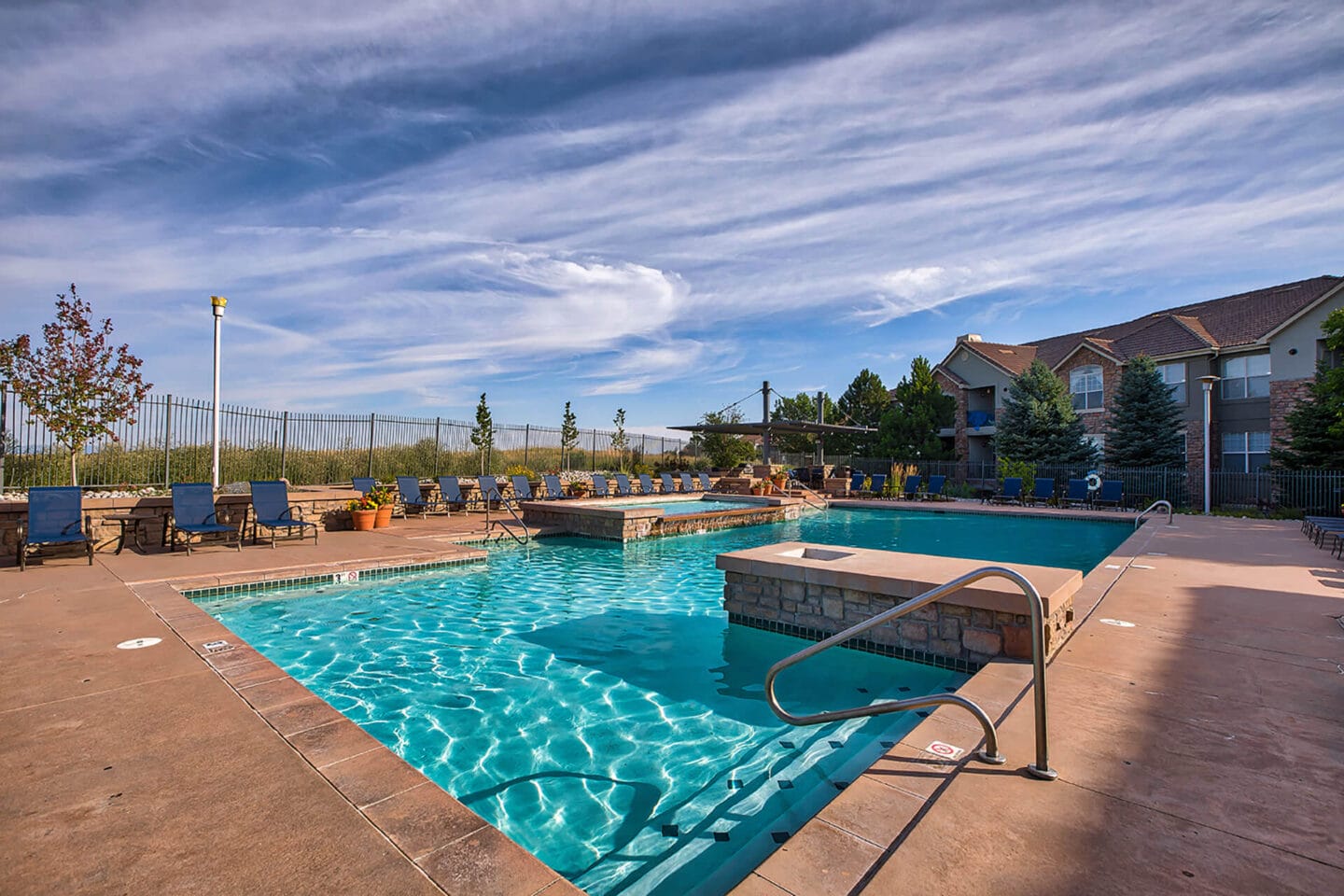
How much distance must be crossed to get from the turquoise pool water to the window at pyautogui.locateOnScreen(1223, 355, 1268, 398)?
23393 millimetres

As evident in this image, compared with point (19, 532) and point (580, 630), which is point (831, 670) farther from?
point (19, 532)

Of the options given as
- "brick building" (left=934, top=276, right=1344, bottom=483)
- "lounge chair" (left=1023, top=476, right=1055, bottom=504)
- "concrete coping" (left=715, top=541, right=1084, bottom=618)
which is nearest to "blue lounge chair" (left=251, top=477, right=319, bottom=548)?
"concrete coping" (left=715, top=541, right=1084, bottom=618)

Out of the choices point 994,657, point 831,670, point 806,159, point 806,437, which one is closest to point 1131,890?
point 994,657

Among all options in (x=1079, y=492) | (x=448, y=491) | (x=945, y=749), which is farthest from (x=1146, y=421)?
(x=945, y=749)

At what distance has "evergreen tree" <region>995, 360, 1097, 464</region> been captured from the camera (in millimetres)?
22562

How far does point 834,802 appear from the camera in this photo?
231 centimetres

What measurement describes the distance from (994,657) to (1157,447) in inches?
852

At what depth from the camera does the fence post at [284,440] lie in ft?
43.5

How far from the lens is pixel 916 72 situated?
Answer: 8500mm

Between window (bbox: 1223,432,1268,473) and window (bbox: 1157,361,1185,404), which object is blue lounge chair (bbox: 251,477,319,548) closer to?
window (bbox: 1157,361,1185,404)

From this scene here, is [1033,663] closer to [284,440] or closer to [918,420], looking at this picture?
[284,440]

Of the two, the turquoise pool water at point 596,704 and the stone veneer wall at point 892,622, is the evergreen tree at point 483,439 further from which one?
the stone veneer wall at point 892,622

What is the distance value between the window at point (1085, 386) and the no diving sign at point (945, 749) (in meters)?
27.0

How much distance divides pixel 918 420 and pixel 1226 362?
1069 cm
